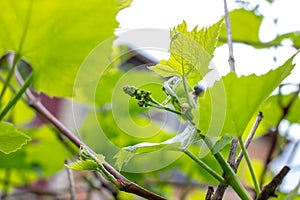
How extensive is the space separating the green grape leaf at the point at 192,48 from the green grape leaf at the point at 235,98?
0.02 meters

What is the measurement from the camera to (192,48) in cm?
25

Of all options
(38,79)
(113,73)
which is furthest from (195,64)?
(113,73)

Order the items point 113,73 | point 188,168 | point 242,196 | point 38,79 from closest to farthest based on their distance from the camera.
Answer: point 242,196 → point 38,79 → point 113,73 → point 188,168

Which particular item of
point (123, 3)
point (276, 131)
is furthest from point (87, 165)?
point (276, 131)

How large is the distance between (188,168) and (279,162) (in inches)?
5.7

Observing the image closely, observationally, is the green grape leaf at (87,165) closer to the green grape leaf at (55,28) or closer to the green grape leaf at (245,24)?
the green grape leaf at (55,28)

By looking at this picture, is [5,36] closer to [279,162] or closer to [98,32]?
[98,32]

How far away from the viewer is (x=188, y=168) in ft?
2.40

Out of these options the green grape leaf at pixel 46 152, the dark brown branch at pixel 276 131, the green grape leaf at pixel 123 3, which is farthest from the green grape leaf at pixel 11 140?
the green grape leaf at pixel 46 152

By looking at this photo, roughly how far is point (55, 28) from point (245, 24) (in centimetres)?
34

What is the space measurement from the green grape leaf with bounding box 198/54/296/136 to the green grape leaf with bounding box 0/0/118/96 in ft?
0.31

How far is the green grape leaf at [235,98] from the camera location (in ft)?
0.80

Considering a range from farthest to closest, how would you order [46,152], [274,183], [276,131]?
[46,152], [276,131], [274,183]

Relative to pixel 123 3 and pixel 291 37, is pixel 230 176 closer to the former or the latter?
pixel 123 3
